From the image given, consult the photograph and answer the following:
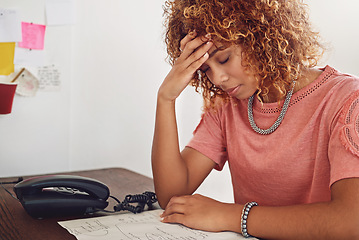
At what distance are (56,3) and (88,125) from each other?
0.54 m

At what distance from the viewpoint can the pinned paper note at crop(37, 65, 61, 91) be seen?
69.3 inches

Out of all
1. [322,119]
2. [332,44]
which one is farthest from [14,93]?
[332,44]

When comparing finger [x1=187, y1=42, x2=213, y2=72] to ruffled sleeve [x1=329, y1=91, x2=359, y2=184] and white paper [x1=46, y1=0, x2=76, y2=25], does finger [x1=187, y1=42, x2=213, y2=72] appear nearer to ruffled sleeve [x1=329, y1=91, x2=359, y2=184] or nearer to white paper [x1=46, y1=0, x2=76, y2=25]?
ruffled sleeve [x1=329, y1=91, x2=359, y2=184]

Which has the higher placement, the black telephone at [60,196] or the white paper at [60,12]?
the white paper at [60,12]

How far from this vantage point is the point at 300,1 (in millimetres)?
1109

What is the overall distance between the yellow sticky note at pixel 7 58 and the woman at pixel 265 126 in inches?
31.4

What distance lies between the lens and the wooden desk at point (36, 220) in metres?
0.87

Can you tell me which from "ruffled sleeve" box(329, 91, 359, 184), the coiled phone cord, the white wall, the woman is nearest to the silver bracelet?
the woman

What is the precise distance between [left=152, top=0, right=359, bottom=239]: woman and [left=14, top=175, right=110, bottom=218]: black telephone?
Result: 0.19 meters

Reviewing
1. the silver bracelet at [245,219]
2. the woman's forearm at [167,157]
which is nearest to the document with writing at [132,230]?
the silver bracelet at [245,219]

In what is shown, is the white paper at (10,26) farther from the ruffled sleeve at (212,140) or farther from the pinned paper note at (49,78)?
the ruffled sleeve at (212,140)

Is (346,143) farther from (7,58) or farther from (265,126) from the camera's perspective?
(7,58)

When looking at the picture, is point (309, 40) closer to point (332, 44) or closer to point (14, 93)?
point (332, 44)

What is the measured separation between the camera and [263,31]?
1.01 metres
